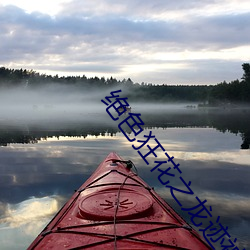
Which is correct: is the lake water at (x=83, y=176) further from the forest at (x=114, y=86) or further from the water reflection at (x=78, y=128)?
the forest at (x=114, y=86)

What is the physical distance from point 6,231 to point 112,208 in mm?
2773

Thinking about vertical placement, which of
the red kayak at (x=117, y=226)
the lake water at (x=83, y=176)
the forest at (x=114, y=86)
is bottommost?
the lake water at (x=83, y=176)

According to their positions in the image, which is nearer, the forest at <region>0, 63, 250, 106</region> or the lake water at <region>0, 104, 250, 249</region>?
the lake water at <region>0, 104, 250, 249</region>

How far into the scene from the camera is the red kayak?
421cm

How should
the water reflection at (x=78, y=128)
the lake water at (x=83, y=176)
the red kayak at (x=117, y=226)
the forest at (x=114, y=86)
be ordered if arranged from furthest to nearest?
the forest at (x=114, y=86) < the water reflection at (x=78, y=128) < the lake water at (x=83, y=176) < the red kayak at (x=117, y=226)

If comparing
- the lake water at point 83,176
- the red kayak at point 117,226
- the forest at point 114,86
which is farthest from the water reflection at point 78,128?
the forest at point 114,86

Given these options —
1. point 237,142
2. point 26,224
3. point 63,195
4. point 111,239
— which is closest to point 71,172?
point 63,195

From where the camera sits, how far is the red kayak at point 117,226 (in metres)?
4.21

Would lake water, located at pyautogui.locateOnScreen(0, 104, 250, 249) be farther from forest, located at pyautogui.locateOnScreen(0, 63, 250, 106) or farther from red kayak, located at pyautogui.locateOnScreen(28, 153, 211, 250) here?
forest, located at pyautogui.locateOnScreen(0, 63, 250, 106)

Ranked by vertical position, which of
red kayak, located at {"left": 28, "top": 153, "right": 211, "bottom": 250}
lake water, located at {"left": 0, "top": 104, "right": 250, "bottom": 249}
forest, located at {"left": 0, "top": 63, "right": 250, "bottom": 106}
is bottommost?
lake water, located at {"left": 0, "top": 104, "right": 250, "bottom": 249}

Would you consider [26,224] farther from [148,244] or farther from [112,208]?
[148,244]

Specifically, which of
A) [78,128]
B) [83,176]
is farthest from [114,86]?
[83,176]

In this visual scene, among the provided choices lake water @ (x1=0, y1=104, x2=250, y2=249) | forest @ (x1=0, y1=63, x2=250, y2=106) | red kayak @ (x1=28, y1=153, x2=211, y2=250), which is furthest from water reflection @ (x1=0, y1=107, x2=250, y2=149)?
forest @ (x1=0, y1=63, x2=250, y2=106)

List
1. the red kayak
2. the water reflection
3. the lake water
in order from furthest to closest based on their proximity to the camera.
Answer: the water reflection, the lake water, the red kayak
